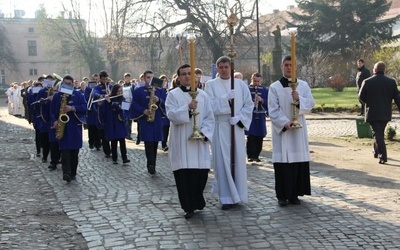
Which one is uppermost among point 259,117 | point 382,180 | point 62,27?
point 62,27

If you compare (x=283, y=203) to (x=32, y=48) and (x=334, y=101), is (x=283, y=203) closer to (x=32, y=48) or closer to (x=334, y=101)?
(x=334, y=101)

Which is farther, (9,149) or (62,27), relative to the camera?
(62,27)

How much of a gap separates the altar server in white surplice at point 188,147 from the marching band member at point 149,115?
3.84 metres

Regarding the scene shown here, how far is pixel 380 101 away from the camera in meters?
12.6

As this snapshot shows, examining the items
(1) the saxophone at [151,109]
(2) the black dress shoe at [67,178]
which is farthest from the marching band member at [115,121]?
(2) the black dress shoe at [67,178]

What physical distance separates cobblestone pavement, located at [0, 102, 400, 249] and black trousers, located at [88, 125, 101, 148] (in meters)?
4.81

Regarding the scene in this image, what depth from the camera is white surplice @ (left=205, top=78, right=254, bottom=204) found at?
28.1 feet

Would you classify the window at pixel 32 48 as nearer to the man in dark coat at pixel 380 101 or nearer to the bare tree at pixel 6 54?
the bare tree at pixel 6 54

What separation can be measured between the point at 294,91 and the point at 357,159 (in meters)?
5.35

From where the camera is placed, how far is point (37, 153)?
53.6 ft

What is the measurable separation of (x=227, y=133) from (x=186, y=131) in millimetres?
727

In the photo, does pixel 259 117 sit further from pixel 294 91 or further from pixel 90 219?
pixel 90 219

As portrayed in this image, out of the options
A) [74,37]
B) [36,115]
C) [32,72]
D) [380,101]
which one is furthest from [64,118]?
[32,72]

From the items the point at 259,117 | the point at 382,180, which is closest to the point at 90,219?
the point at 382,180
